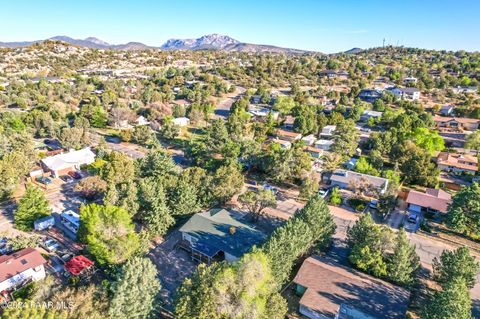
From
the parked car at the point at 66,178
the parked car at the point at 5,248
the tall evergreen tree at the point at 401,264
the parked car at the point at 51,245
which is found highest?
the tall evergreen tree at the point at 401,264

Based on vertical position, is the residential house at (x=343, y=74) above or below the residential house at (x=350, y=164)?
above

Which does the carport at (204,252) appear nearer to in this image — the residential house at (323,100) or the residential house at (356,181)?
the residential house at (356,181)

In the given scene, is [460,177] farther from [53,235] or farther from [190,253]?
[53,235]

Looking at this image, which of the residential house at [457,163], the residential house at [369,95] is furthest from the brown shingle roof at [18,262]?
the residential house at [369,95]

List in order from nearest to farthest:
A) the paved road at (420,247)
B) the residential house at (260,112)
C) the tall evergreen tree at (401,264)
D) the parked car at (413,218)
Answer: the tall evergreen tree at (401,264) < the paved road at (420,247) < the parked car at (413,218) < the residential house at (260,112)

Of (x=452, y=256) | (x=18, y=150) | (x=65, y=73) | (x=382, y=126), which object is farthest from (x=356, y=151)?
(x=65, y=73)

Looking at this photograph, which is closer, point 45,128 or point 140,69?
point 45,128
